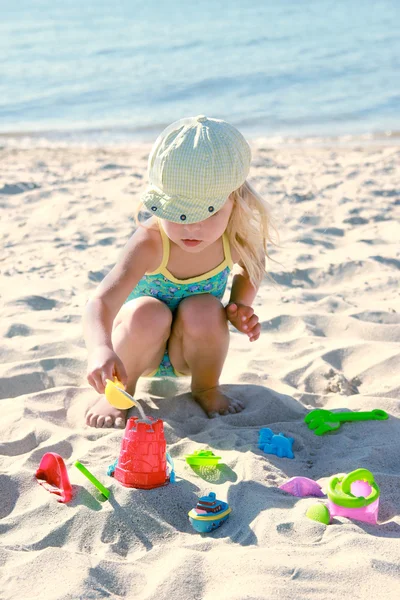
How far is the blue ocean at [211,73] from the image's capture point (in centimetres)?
1020

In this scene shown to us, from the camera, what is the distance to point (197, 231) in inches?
108

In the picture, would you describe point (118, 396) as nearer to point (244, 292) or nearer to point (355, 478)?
point (355, 478)

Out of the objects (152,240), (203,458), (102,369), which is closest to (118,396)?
(102,369)

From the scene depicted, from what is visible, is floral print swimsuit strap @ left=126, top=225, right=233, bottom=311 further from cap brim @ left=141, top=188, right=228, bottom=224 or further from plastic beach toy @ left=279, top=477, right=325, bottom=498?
plastic beach toy @ left=279, top=477, right=325, bottom=498

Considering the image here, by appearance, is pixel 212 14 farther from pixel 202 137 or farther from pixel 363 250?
pixel 202 137

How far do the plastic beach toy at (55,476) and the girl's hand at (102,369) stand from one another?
0.84 feet

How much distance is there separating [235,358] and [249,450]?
0.96 metres

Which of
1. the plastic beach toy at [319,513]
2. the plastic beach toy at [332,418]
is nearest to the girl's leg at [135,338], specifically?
the plastic beach toy at [332,418]

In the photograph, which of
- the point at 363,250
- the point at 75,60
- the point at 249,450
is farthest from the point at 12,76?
the point at 249,450

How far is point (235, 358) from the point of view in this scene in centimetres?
354

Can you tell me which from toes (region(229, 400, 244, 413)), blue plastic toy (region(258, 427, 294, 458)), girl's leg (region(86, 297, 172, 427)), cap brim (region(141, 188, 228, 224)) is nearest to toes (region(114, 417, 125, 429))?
girl's leg (region(86, 297, 172, 427))

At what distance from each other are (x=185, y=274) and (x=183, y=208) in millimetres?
488

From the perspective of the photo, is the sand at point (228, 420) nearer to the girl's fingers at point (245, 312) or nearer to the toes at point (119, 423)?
the toes at point (119, 423)

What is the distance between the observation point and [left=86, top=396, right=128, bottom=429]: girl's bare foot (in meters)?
2.88
